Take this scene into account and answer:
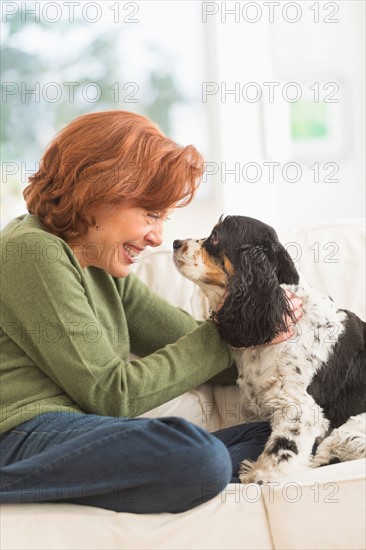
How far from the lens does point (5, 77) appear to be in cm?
423

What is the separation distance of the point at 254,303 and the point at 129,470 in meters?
0.57

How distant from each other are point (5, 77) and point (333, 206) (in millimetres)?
2024

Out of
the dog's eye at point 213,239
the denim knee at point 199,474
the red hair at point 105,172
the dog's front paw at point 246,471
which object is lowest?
the dog's front paw at point 246,471

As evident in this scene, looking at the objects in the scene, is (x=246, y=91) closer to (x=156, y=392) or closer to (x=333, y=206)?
(x=333, y=206)

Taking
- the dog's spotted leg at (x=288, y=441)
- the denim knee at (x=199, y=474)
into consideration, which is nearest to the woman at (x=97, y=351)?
the denim knee at (x=199, y=474)

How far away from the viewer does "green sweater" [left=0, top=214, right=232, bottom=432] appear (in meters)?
1.99

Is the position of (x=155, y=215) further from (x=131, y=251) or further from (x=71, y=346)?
(x=71, y=346)

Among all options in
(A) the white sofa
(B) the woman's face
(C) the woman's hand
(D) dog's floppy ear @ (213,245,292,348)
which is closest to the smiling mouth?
(B) the woman's face

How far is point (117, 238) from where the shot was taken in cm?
222

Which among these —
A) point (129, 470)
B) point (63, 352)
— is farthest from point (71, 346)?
point (129, 470)

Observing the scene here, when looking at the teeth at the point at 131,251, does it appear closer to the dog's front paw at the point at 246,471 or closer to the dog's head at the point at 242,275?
the dog's head at the point at 242,275

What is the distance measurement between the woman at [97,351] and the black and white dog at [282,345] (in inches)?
2.8

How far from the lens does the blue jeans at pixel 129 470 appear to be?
176cm

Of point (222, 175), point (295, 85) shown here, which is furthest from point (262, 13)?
point (222, 175)
